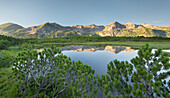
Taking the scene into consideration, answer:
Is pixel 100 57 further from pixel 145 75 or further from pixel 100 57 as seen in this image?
pixel 145 75

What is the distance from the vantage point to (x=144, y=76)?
6840 mm

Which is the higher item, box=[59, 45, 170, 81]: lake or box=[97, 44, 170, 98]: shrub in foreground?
box=[97, 44, 170, 98]: shrub in foreground

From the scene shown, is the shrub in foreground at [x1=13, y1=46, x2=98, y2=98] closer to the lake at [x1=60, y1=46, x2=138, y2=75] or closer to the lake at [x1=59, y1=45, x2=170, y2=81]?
the lake at [x1=59, y1=45, x2=170, y2=81]

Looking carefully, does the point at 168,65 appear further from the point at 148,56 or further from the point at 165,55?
the point at 148,56

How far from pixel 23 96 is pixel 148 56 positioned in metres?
17.6

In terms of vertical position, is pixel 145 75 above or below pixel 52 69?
above

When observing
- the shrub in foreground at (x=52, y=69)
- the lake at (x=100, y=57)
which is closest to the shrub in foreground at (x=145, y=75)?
the shrub in foreground at (x=52, y=69)

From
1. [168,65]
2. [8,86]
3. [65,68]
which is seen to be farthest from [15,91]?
[168,65]

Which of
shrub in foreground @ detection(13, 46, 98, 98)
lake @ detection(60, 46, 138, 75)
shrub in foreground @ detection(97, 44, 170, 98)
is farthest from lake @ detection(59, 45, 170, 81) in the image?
shrub in foreground @ detection(97, 44, 170, 98)

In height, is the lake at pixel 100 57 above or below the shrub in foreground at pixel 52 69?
below

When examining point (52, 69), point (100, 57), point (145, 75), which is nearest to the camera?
point (145, 75)

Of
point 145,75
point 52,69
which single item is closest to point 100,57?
point 52,69

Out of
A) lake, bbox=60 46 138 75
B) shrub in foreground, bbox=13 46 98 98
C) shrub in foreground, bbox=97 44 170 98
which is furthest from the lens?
lake, bbox=60 46 138 75

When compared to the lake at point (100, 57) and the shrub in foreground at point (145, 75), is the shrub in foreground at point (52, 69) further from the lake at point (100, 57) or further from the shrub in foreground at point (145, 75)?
the lake at point (100, 57)
